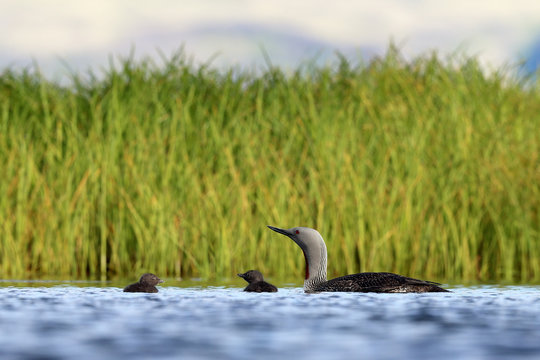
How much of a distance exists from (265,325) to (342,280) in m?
2.49

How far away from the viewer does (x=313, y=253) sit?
26.6 ft

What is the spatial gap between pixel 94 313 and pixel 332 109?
766 cm

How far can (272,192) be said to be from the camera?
33.2 ft

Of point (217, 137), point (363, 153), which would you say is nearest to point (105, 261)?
point (217, 137)

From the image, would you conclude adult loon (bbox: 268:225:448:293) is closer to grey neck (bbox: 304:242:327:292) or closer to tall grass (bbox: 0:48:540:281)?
grey neck (bbox: 304:242:327:292)

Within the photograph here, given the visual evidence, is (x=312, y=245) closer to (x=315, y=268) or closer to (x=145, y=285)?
(x=315, y=268)

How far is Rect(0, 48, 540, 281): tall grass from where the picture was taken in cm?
977

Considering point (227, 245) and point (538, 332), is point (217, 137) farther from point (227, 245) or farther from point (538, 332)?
point (538, 332)

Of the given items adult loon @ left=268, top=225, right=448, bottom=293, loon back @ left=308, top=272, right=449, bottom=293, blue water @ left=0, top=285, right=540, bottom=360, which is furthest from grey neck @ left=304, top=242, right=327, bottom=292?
blue water @ left=0, top=285, right=540, bottom=360

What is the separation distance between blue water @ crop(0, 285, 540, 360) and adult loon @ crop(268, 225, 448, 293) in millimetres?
266

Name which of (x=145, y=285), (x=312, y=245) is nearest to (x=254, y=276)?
(x=312, y=245)

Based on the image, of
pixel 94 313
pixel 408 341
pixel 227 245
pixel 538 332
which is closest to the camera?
pixel 408 341

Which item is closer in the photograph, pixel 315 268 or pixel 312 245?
pixel 315 268

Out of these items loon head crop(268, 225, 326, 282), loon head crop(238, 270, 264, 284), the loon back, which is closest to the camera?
the loon back
